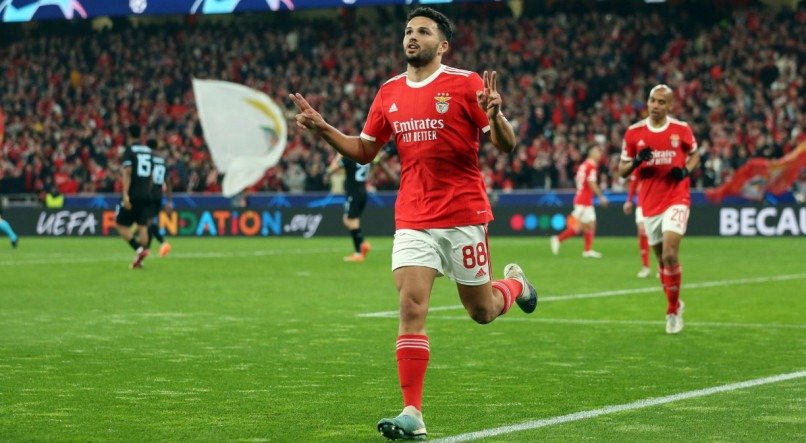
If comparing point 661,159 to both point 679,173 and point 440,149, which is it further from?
point 440,149

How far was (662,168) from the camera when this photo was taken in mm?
12992

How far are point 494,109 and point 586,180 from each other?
1839 centimetres

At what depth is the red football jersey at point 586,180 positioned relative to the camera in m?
24.9

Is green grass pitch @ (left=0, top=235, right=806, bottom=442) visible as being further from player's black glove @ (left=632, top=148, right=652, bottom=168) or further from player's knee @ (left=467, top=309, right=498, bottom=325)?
player's black glove @ (left=632, top=148, right=652, bottom=168)

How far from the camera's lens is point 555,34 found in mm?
40781

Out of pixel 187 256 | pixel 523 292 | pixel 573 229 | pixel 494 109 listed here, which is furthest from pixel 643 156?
pixel 187 256

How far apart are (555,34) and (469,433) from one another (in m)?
34.7

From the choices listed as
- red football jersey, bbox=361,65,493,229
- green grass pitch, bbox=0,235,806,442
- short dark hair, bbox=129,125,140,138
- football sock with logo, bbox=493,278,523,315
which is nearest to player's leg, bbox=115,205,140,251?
short dark hair, bbox=129,125,140,138

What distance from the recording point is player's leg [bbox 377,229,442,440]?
21.8 feet

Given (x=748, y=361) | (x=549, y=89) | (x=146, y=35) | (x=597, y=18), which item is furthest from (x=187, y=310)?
(x=146, y=35)

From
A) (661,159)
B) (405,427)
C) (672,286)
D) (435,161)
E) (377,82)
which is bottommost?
(672,286)

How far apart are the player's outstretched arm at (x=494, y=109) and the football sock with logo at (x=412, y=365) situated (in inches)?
42.2

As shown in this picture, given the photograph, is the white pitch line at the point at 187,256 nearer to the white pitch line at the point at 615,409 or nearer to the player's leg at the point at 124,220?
the player's leg at the point at 124,220

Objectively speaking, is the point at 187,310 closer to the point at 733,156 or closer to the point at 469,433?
the point at 469,433
